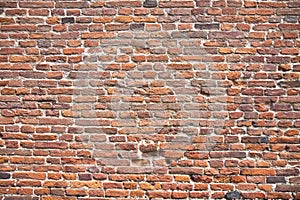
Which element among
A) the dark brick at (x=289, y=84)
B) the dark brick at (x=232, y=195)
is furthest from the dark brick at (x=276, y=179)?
the dark brick at (x=289, y=84)

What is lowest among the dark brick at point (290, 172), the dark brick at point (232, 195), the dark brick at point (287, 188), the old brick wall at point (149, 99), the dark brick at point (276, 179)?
the dark brick at point (232, 195)

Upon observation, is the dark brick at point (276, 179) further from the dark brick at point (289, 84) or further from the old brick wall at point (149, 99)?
the dark brick at point (289, 84)

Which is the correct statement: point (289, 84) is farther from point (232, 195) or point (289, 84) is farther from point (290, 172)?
point (232, 195)

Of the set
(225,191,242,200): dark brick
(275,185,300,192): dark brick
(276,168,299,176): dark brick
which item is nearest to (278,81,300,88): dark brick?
(276,168,299,176): dark brick

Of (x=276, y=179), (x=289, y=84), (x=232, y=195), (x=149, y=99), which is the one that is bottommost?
(x=232, y=195)

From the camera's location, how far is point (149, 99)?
9.66ft

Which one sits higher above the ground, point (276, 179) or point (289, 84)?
point (289, 84)

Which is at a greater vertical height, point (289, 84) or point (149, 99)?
point (289, 84)

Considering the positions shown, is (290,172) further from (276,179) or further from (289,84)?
(289,84)

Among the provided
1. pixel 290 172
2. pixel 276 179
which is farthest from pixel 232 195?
pixel 290 172

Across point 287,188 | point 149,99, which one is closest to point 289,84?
point 287,188

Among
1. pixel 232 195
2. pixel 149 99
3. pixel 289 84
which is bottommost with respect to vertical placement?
pixel 232 195

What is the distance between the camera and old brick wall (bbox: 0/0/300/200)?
290 centimetres

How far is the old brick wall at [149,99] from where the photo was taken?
9.50 feet
